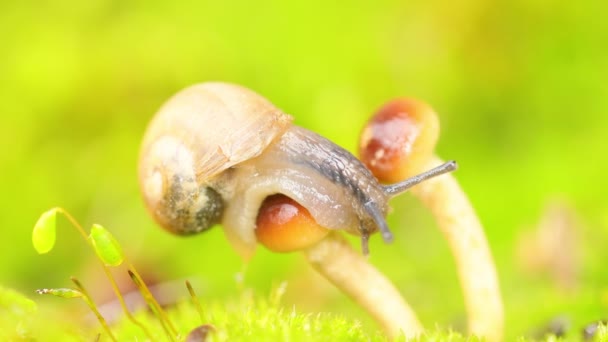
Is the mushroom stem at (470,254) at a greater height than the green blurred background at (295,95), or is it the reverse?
the green blurred background at (295,95)

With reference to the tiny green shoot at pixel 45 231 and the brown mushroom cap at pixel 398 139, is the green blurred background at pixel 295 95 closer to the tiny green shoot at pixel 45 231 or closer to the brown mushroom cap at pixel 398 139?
the brown mushroom cap at pixel 398 139

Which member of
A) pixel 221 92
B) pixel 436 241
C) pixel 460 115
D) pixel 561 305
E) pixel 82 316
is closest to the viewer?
pixel 221 92

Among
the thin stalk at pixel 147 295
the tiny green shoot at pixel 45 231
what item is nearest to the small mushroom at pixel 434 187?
the thin stalk at pixel 147 295

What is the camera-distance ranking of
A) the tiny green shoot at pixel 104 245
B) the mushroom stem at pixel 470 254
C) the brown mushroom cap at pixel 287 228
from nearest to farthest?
the tiny green shoot at pixel 104 245 < the brown mushroom cap at pixel 287 228 < the mushroom stem at pixel 470 254

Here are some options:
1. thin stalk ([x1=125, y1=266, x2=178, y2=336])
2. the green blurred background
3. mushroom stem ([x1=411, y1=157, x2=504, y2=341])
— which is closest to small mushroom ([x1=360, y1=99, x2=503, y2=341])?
mushroom stem ([x1=411, y1=157, x2=504, y2=341])

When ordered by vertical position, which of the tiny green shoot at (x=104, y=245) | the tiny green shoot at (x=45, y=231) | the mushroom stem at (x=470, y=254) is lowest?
the tiny green shoot at (x=104, y=245)

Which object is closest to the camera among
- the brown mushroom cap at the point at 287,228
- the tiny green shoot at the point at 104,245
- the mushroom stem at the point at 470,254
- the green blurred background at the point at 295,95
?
the tiny green shoot at the point at 104,245

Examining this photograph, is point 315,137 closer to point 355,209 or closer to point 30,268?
point 355,209

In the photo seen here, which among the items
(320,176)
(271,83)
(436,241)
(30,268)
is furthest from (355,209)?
(30,268)
